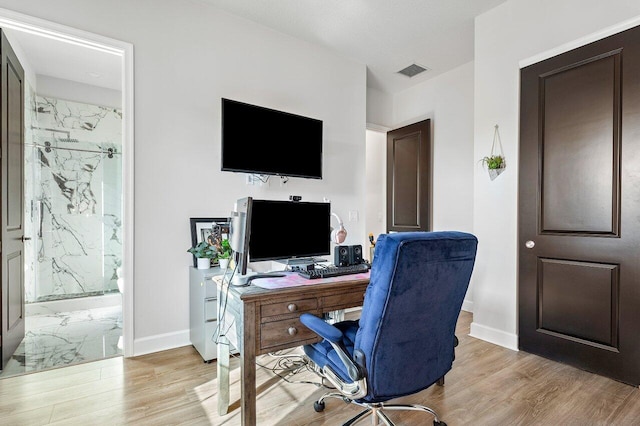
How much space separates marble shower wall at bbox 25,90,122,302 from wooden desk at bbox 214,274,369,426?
10.4 feet

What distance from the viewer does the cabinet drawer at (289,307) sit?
1529 mm

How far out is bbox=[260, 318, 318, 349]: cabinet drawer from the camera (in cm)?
153

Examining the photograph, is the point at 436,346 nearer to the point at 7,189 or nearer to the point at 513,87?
the point at 513,87

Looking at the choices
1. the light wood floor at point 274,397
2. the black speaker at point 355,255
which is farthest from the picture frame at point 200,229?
the black speaker at point 355,255

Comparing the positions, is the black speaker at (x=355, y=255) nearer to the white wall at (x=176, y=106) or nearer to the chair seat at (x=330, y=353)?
the chair seat at (x=330, y=353)

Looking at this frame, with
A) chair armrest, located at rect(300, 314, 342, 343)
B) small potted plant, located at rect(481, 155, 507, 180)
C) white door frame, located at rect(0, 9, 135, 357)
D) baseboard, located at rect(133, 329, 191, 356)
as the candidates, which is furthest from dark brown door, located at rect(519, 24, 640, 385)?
white door frame, located at rect(0, 9, 135, 357)

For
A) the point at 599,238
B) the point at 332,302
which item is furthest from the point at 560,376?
the point at 332,302

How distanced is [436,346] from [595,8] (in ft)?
8.94

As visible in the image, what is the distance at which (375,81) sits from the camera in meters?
4.33

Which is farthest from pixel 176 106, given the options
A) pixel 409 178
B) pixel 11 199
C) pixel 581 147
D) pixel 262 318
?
pixel 581 147

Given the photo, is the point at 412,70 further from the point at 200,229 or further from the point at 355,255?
the point at 200,229

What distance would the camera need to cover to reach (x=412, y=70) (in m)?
4.02

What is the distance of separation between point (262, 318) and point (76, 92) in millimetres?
4126

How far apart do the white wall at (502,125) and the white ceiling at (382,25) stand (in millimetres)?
302
